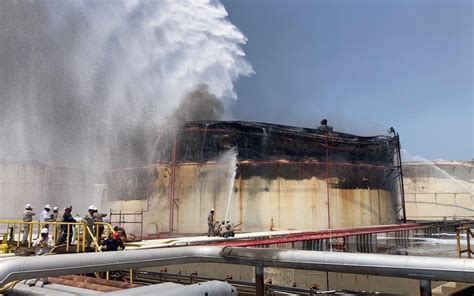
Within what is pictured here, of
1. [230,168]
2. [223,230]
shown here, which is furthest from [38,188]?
[223,230]

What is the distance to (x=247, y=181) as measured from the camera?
30.0 m

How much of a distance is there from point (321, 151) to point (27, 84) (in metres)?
21.0

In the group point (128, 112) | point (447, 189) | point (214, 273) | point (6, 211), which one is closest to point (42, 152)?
point (128, 112)

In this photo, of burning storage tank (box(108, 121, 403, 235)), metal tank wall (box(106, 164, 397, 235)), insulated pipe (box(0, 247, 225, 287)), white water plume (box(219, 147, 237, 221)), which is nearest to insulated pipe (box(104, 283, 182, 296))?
insulated pipe (box(0, 247, 225, 287))

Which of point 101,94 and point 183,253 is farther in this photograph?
point 101,94

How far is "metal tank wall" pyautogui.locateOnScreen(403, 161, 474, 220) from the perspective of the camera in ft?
185

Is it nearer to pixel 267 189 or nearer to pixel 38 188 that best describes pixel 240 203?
pixel 267 189

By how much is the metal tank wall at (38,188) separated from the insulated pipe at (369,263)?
38.8m

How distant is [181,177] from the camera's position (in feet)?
98.4

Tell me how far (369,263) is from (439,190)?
2398 inches

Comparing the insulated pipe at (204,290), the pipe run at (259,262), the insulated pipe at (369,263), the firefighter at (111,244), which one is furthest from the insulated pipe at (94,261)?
the firefighter at (111,244)

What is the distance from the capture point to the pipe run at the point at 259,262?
12.4 feet

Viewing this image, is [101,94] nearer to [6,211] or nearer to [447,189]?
[6,211]

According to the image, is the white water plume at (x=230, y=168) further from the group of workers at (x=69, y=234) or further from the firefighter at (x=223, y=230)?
the group of workers at (x=69, y=234)
